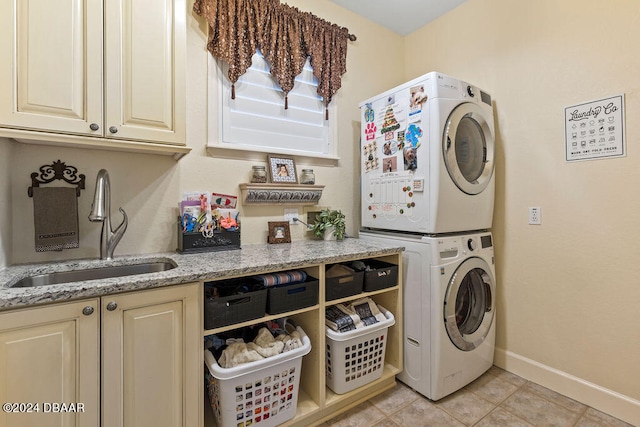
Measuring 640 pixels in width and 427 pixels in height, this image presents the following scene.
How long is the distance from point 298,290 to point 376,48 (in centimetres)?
234

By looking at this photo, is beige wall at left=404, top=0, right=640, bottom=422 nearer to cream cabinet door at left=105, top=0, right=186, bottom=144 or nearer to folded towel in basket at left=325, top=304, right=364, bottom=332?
folded towel in basket at left=325, top=304, right=364, bottom=332

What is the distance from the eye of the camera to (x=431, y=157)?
5.69 feet

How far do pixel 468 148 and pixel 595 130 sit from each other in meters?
0.66

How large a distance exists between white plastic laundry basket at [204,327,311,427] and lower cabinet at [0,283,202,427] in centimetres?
11

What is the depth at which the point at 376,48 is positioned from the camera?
2.68 meters

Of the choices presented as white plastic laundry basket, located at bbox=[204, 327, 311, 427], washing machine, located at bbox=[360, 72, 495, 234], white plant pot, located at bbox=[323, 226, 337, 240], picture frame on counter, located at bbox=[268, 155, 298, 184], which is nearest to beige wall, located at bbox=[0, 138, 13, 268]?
white plastic laundry basket, located at bbox=[204, 327, 311, 427]

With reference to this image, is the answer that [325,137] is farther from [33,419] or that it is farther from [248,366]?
[33,419]

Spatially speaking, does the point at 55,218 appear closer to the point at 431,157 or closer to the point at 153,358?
the point at 153,358

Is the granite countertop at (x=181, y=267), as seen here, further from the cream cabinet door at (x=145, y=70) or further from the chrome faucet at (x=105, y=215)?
the cream cabinet door at (x=145, y=70)

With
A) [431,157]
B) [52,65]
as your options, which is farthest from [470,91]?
[52,65]

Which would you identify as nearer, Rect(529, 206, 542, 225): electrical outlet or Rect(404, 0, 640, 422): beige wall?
Rect(404, 0, 640, 422): beige wall

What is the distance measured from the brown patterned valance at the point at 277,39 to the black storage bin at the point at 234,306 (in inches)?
51.9

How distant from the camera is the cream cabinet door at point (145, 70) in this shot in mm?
1309

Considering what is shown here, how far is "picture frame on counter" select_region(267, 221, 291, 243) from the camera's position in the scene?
6.80 ft
